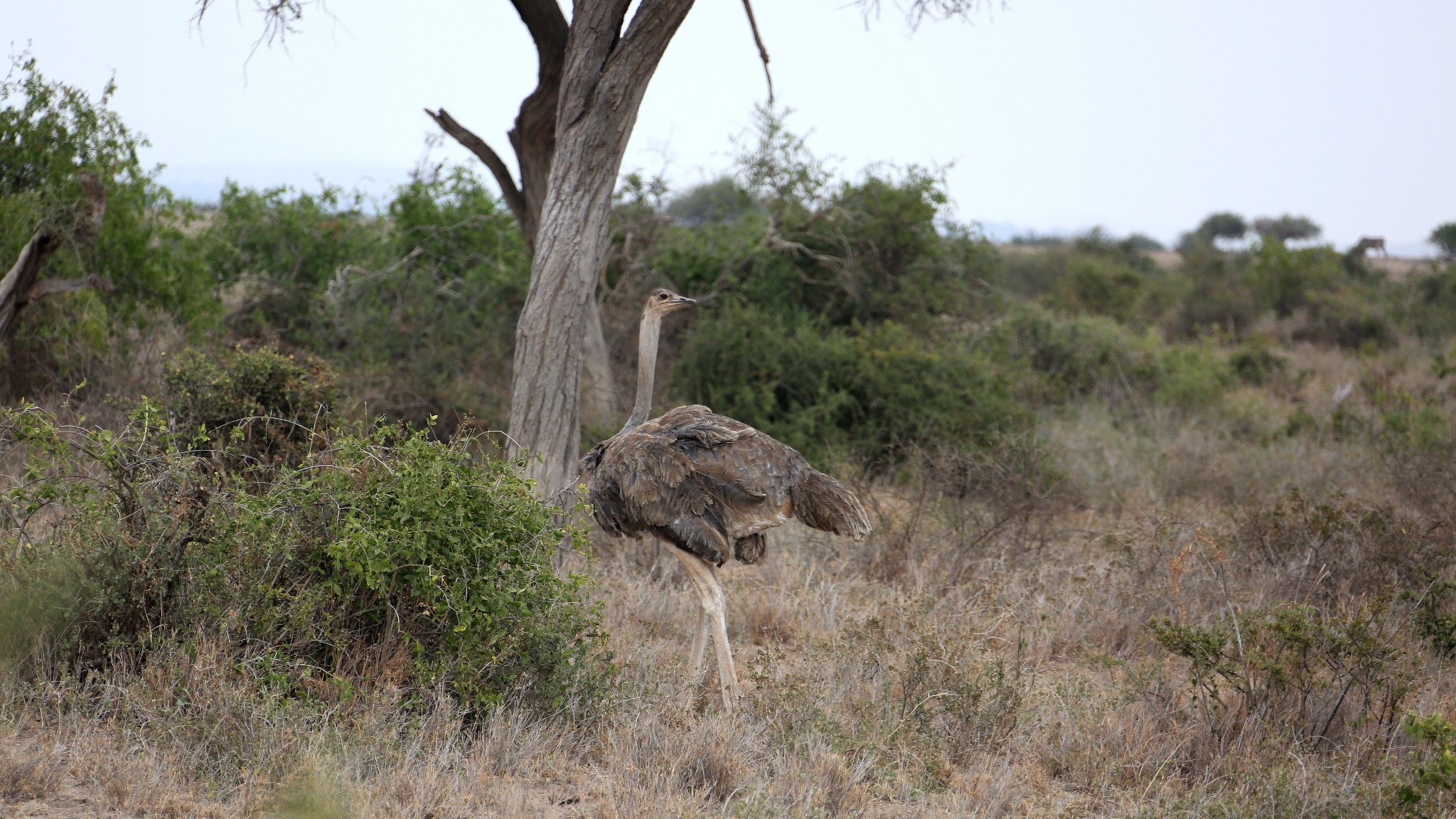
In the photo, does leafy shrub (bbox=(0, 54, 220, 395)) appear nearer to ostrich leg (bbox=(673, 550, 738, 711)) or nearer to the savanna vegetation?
the savanna vegetation

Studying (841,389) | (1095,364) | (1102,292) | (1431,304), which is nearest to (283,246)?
(841,389)

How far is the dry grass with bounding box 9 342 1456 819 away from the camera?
3865mm

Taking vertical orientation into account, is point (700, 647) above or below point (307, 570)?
below

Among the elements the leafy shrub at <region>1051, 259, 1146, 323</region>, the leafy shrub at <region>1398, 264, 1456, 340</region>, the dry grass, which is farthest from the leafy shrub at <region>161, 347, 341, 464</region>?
the leafy shrub at <region>1398, 264, 1456, 340</region>

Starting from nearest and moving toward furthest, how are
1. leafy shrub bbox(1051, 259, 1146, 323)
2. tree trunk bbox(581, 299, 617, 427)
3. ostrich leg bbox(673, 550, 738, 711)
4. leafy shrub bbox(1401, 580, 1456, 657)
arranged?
ostrich leg bbox(673, 550, 738, 711) < leafy shrub bbox(1401, 580, 1456, 657) < tree trunk bbox(581, 299, 617, 427) < leafy shrub bbox(1051, 259, 1146, 323)

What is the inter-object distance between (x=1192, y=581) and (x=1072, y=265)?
19.8 metres

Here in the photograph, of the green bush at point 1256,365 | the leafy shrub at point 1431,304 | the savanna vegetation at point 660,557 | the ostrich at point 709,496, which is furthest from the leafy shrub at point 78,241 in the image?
the leafy shrub at point 1431,304

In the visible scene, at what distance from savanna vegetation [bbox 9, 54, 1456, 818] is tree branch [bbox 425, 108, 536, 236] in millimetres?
1762

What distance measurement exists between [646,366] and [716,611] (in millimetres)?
1413

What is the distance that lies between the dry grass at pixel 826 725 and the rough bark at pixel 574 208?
36.7 inches

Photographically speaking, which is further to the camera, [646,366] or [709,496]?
[646,366]

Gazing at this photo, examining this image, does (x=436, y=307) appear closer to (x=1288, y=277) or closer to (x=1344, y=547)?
(x=1344, y=547)

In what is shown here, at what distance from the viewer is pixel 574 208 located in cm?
637

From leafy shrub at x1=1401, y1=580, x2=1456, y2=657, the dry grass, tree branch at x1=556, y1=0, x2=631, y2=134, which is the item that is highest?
tree branch at x1=556, y1=0, x2=631, y2=134
